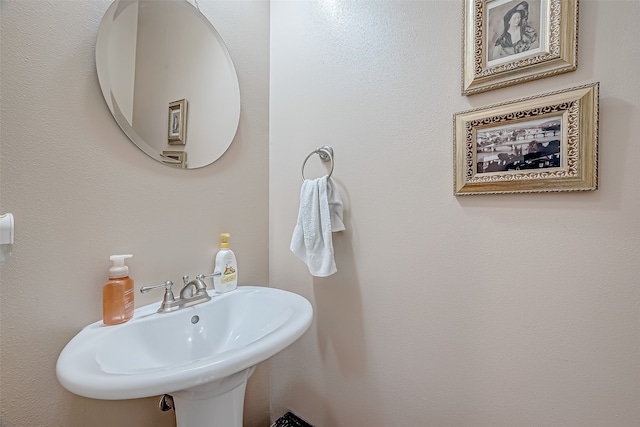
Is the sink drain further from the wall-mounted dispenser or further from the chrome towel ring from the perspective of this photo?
the chrome towel ring

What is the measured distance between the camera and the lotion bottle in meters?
0.73

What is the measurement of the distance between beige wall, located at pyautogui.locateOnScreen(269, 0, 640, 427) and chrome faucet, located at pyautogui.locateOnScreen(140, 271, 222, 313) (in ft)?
1.20

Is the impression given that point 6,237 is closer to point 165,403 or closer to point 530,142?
point 165,403

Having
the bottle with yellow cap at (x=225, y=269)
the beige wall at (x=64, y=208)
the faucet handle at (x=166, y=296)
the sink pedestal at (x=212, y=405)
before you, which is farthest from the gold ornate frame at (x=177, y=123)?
the sink pedestal at (x=212, y=405)

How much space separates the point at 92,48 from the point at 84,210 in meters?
0.45

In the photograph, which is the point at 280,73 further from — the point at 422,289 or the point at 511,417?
the point at 511,417

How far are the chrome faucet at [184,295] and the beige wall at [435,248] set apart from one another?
365mm

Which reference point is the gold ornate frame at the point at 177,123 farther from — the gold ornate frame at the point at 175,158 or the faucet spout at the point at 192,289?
the faucet spout at the point at 192,289

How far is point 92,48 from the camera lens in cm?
75

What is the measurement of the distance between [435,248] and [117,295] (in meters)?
0.91

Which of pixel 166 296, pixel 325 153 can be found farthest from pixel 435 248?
pixel 166 296

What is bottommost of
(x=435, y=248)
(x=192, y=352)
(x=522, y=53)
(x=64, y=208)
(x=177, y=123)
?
(x=192, y=352)

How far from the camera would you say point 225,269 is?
99cm

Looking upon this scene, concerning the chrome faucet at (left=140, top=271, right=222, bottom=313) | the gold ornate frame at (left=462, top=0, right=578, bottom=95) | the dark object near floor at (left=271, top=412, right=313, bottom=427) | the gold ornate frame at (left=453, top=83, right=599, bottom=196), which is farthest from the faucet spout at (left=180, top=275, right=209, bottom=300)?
the gold ornate frame at (left=462, top=0, right=578, bottom=95)
